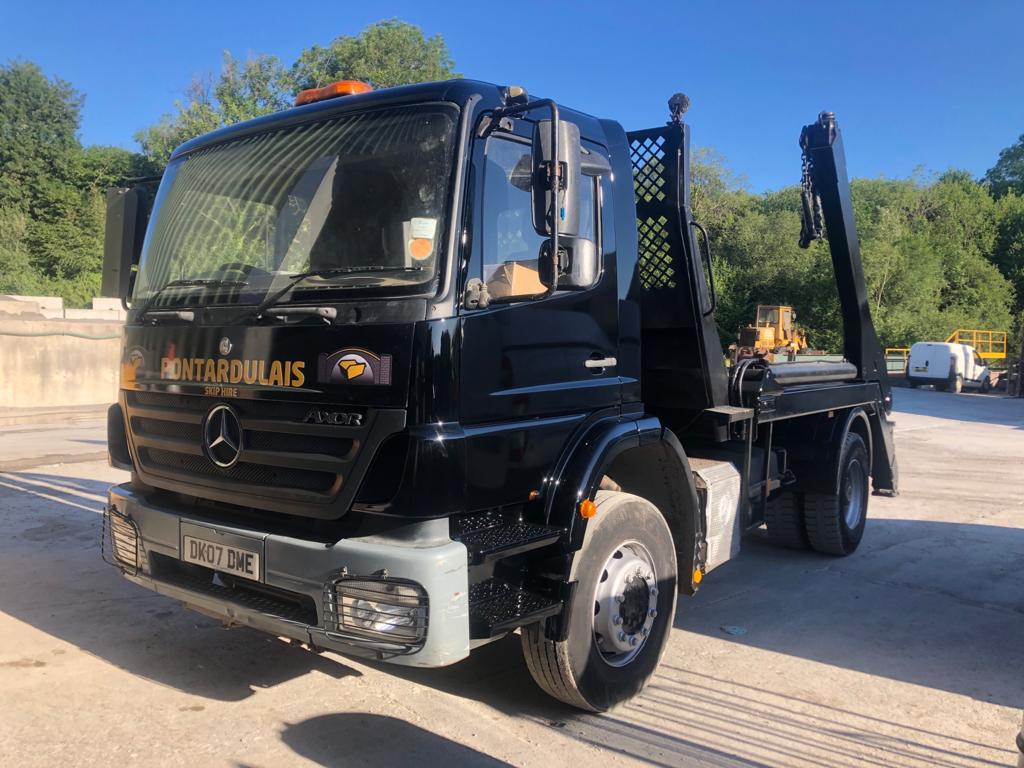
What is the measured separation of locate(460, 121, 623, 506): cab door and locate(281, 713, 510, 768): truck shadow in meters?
1.08

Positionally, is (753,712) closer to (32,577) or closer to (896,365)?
(32,577)

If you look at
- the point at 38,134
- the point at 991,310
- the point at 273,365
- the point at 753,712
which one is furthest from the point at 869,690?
the point at 38,134

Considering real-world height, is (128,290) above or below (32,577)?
above

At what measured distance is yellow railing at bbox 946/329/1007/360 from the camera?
36500 millimetres

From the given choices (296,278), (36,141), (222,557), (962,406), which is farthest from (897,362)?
(36,141)

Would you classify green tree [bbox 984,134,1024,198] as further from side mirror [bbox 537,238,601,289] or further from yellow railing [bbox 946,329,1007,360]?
side mirror [bbox 537,238,601,289]

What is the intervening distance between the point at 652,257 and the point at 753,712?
2.61 m

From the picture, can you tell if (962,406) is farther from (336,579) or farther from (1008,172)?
(1008,172)

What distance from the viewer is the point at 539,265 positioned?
127 inches

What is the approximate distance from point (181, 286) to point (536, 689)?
2.64m

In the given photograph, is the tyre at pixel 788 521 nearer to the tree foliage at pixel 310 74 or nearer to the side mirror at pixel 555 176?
A: the side mirror at pixel 555 176

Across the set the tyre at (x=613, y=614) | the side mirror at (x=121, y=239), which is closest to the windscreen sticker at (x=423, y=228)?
the tyre at (x=613, y=614)

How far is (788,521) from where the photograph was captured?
6.71 meters

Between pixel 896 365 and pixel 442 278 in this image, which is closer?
A: pixel 442 278
